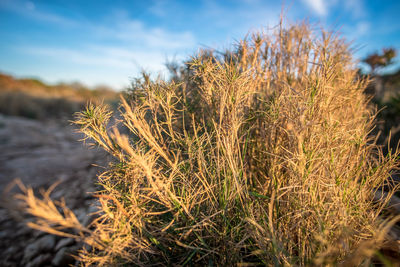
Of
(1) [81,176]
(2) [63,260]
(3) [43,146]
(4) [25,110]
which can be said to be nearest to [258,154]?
(2) [63,260]

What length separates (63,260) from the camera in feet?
5.44

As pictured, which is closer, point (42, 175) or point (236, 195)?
point (236, 195)

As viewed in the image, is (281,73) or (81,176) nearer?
(281,73)

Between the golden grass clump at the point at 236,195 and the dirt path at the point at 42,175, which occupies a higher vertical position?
the golden grass clump at the point at 236,195

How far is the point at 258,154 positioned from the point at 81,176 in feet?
10.4

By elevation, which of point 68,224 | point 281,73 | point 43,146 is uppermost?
point 281,73

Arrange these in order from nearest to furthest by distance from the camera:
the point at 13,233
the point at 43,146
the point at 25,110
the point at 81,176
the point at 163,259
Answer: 1. the point at 163,259
2. the point at 13,233
3. the point at 81,176
4. the point at 43,146
5. the point at 25,110

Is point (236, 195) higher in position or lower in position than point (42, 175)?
higher

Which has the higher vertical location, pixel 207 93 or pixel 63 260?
pixel 207 93

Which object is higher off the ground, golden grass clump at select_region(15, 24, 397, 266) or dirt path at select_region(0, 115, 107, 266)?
golden grass clump at select_region(15, 24, 397, 266)

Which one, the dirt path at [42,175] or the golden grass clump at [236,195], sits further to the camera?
the dirt path at [42,175]

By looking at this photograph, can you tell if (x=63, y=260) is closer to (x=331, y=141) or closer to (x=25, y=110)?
(x=331, y=141)

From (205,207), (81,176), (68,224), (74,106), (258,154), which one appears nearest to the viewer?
(68,224)

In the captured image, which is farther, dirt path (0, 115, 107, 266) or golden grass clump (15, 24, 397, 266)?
dirt path (0, 115, 107, 266)
